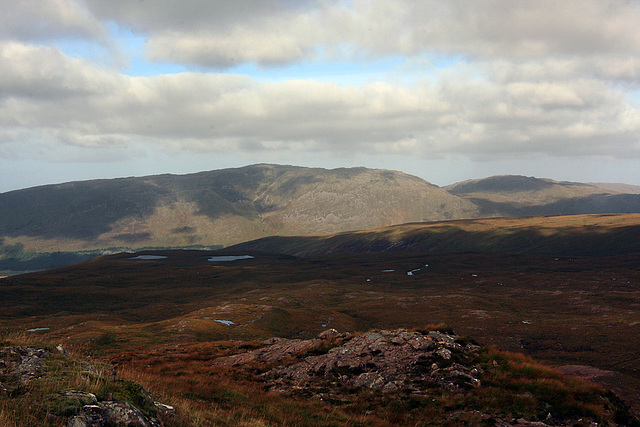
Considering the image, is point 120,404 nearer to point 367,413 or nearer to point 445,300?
point 367,413

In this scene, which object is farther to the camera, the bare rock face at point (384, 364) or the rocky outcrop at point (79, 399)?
the bare rock face at point (384, 364)

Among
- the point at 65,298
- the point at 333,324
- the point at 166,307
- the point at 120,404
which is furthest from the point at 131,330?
the point at 65,298

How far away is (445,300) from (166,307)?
9424 cm

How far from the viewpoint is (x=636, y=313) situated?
9238 centimetres

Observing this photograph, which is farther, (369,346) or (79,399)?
(369,346)

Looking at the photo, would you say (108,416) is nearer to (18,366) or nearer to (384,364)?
(18,366)

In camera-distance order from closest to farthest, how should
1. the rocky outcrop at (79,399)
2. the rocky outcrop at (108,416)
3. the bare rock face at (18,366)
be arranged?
the rocky outcrop at (108,416), the rocky outcrop at (79,399), the bare rock face at (18,366)

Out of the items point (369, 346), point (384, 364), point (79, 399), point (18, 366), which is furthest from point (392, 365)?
point (18, 366)

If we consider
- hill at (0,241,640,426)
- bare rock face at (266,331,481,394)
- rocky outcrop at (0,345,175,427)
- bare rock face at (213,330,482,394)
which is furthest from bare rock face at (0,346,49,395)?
bare rock face at (266,331,481,394)

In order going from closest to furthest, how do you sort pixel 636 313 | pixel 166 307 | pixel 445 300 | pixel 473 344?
pixel 473 344, pixel 636 313, pixel 445 300, pixel 166 307

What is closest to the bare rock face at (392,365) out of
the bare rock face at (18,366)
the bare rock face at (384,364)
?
the bare rock face at (384,364)

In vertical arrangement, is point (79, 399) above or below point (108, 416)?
above

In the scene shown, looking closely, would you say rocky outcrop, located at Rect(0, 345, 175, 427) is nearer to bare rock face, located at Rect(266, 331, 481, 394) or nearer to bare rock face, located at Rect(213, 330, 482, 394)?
bare rock face, located at Rect(213, 330, 482, 394)

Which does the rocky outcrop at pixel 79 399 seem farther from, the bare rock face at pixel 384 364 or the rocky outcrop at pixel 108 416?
the bare rock face at pixel 384 364
